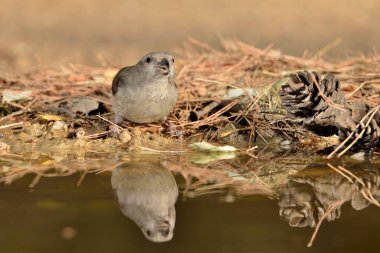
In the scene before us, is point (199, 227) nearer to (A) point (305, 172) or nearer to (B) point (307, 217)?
(B) point (307, 217)

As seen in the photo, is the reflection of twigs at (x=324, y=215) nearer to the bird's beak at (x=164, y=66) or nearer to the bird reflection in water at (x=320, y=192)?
the bird reflection in water at (x=320, y=192)

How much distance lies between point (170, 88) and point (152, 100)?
0.44ft

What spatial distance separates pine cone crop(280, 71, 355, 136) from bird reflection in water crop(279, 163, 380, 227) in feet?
1.03

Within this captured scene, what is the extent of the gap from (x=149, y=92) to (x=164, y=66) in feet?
0.57

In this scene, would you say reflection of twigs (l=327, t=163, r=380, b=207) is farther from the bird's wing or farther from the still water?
the bird's wing

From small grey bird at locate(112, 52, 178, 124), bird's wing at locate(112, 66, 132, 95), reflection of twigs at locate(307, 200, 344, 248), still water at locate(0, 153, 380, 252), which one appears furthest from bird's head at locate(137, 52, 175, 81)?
reflection of twigs at locate(307, 200, 344, 248)

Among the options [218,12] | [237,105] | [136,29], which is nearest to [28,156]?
[237,105]

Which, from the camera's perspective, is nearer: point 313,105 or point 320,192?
point 320,192

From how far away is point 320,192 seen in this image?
336 cm

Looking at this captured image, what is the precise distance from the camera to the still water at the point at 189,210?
8.58ft

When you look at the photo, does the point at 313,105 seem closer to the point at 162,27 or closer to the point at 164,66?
the point at 164,66

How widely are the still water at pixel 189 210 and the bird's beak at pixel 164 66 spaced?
39.7 inches

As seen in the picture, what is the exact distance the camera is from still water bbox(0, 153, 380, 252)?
262 centimetres

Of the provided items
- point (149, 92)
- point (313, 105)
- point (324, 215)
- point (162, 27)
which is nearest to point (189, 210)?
point (324, 215)
